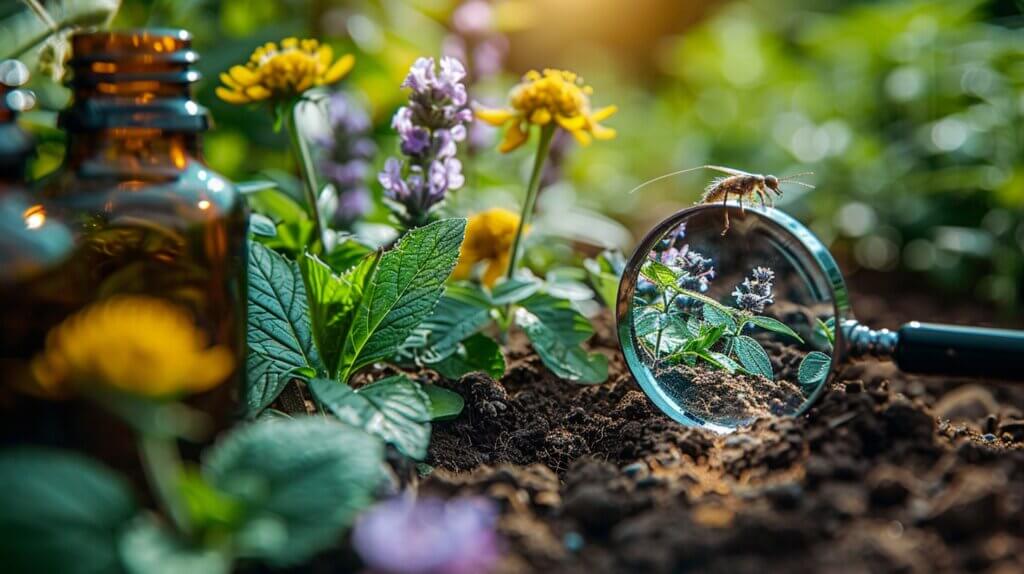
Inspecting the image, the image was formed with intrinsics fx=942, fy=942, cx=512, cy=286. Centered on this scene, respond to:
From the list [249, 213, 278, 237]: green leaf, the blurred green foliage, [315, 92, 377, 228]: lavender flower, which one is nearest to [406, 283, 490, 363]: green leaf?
[249, 213, 278, 237]: green leaf

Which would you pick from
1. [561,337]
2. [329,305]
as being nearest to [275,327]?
[329,305]

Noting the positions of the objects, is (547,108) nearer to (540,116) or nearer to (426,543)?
(540,116)

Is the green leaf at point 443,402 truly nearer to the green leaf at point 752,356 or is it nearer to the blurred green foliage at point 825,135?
the green leaf at point 752,356

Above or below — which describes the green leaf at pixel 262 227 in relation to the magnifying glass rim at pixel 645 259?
below

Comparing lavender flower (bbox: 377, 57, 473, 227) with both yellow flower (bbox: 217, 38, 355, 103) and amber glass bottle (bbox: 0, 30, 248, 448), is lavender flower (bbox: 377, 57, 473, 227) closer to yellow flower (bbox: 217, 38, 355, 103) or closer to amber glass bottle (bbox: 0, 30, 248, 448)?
yellow flower (bbox: 217, 38, 355, 103)

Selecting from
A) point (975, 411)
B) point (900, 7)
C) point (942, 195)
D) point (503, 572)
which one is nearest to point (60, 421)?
point (503, 572)

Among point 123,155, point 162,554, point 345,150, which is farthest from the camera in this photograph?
point 345,150

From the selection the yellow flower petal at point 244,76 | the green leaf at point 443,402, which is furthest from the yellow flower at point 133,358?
the yellow flower petal at point 244,76
